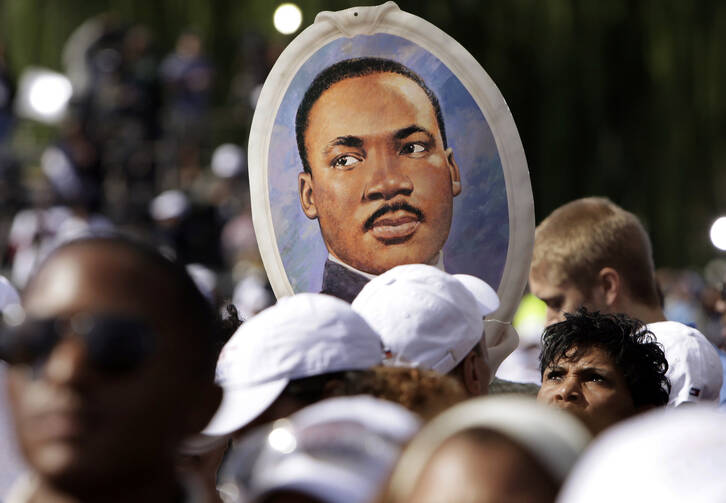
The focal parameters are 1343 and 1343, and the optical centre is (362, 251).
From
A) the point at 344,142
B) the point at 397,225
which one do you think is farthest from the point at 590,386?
the point at 344,142

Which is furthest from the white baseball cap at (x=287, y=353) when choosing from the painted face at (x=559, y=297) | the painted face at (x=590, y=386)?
the painted face at (x=559, y=297)

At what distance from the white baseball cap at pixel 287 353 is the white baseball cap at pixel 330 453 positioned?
61 cm

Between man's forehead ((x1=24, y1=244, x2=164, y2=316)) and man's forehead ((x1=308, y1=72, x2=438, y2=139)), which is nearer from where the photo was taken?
man's forehead ((x1=24, y1=244, x2=164, y2=316))

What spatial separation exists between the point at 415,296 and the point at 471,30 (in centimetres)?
1392

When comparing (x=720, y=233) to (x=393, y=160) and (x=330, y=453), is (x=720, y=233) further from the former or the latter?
(x=330, y=453)

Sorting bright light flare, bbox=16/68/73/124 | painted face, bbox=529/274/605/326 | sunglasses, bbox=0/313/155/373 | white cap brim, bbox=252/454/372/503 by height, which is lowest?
bright light flare, bbox=16/68/73/124

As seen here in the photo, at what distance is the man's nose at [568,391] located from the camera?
3125 millimetres

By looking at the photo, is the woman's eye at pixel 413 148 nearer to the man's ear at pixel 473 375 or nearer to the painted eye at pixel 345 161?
the painted eye at pixel 345 161

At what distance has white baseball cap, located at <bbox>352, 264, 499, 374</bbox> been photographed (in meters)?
2.65

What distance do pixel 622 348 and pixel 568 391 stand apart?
0.58 ft

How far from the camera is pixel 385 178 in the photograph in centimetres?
328

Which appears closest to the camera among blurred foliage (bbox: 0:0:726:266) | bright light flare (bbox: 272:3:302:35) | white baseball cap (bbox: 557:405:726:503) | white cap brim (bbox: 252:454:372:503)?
white baseball cap (bbox: 557:405:726:503)

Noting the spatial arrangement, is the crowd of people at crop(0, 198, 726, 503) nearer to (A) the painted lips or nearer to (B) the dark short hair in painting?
(A) the painted lips

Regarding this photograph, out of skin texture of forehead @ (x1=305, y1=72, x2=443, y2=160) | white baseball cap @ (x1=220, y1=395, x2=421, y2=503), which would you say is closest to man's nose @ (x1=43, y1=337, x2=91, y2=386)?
white baseball cap @ (x1=220, y1=395, x2=421, y2=503)
